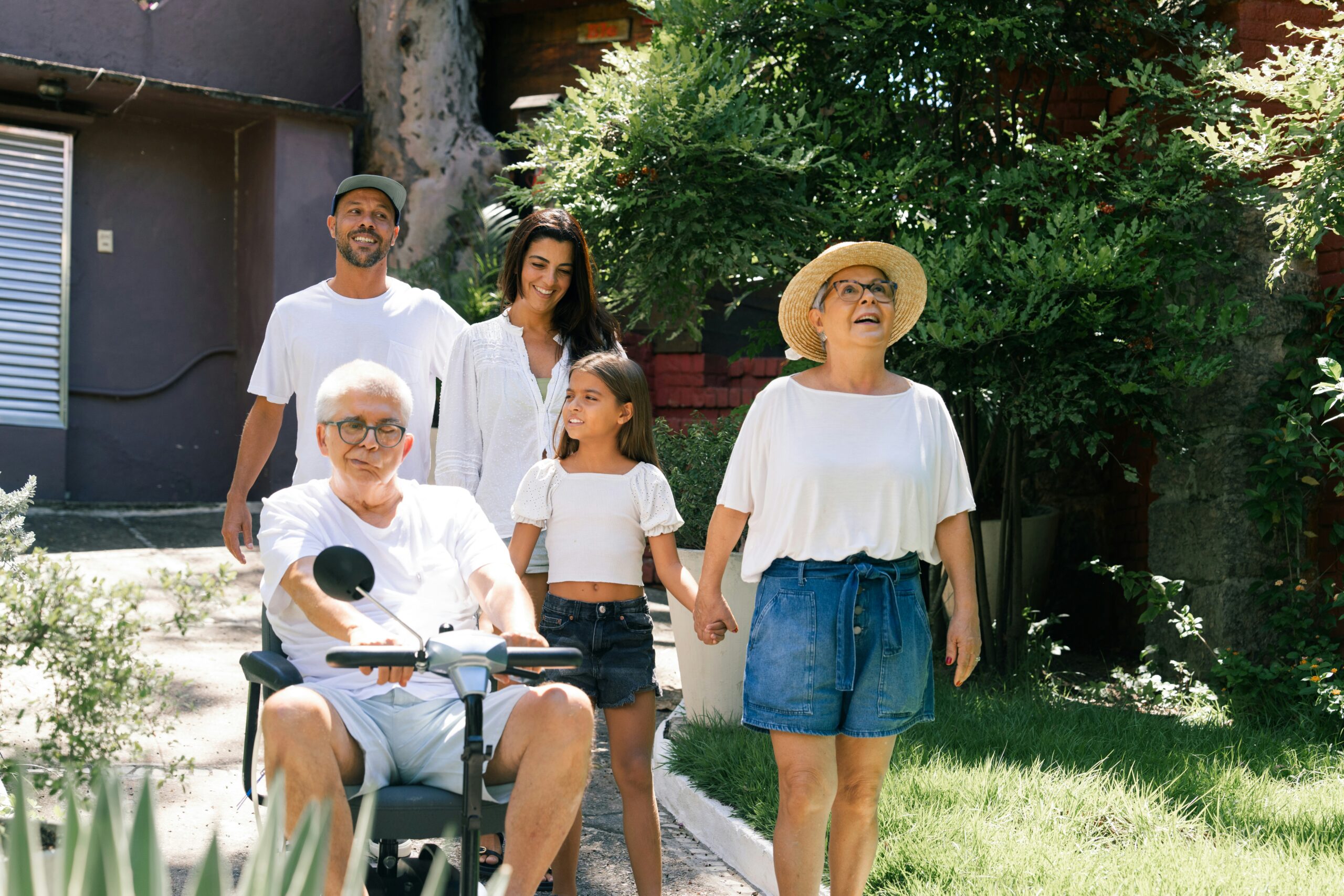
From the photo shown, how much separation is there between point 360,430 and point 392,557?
13.3 inches

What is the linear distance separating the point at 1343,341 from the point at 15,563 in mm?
5326

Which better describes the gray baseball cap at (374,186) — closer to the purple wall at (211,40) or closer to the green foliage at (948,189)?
the green foliage at (948,189)

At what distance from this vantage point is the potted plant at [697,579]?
506 cm

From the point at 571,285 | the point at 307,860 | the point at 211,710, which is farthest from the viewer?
the point at 211,710

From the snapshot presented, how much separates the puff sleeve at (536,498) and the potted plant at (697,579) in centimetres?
126

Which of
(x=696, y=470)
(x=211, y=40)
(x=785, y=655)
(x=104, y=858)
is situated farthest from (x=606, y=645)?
(x=211, y=40)

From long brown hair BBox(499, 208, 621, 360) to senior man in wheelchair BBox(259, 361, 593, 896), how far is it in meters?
0.80

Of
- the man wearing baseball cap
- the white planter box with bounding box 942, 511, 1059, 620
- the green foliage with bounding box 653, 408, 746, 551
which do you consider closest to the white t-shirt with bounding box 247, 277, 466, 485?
the man wearing baseball cap

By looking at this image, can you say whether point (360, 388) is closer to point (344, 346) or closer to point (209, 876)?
point (344, 346)

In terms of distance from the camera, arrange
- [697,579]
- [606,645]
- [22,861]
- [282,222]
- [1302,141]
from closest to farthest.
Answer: [22,861], [606,645], [1302,141], [697,579], [282,222]

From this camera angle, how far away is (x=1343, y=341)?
5.55 meters

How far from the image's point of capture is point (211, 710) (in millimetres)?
5371

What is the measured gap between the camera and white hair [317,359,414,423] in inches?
119

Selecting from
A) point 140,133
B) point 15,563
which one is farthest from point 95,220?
point 15,563
